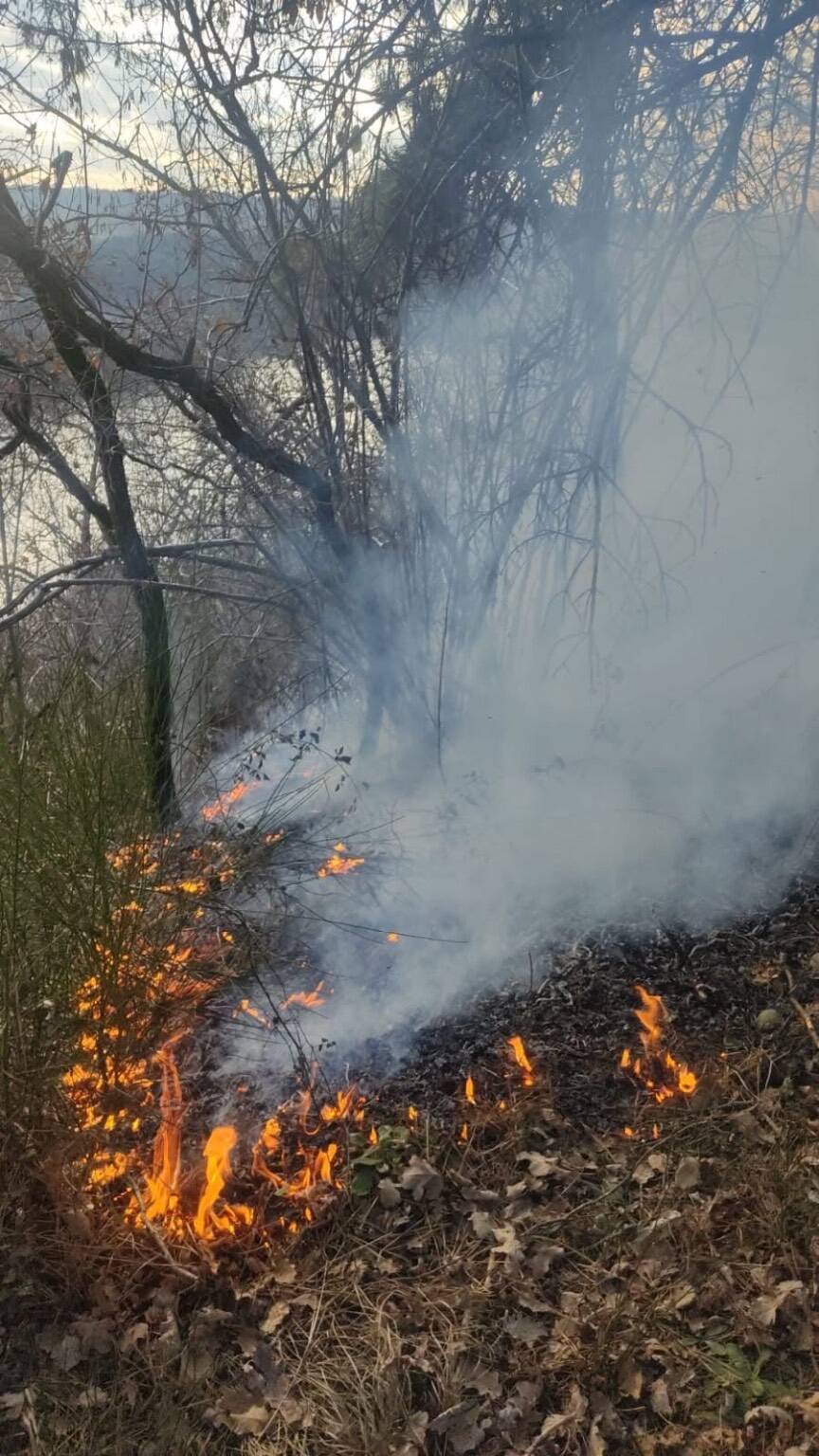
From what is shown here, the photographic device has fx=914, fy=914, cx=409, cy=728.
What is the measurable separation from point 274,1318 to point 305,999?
1.15 m

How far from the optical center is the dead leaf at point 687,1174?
2529 millimetres

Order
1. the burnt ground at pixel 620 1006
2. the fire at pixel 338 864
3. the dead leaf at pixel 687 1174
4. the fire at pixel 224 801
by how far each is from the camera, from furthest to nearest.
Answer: the fire at pixel 224 801 → the fire at pixel 338 864 → the burnt ground at pixel 620 1006 → the dead leaf at pixel 687 1174

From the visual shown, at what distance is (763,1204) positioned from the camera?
242cm

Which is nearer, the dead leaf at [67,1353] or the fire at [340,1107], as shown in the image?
the dead leaf at [67,1353]

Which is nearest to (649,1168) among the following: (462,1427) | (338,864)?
(462,1427)

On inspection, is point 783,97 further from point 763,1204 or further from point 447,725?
point 763,1204

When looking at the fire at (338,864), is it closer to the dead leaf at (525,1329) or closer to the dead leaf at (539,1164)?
the dead leaf at (539,1164)

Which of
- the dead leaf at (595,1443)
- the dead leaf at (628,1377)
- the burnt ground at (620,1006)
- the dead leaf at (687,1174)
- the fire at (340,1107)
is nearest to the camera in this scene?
the dead leaf at (595,1443)

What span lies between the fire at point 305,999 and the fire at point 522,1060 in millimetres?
720

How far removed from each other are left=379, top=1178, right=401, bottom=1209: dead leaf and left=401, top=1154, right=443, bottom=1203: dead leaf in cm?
3

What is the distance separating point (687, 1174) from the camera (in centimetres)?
255

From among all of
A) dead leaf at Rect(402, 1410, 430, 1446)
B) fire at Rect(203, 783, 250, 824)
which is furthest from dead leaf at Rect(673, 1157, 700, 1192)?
fire at Rect(203, 783, 250, 824)

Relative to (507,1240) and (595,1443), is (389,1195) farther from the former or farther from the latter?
(595,1443)

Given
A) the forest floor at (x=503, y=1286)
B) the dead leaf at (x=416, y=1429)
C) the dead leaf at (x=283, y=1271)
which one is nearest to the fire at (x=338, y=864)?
the forest floor at (x=503, y=1286)
